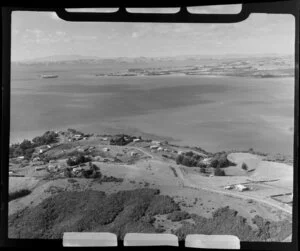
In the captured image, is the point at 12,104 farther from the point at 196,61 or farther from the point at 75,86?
the point at 196,61

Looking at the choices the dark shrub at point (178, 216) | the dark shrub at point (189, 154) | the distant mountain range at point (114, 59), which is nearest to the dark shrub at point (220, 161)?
the dark shrub at point (189, 154)

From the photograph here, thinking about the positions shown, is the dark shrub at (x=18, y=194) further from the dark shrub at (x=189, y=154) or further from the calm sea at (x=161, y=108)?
the dark shrub at (x=189, y=154)

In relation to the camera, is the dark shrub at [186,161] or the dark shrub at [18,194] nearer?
the dark shrub at [18,194]

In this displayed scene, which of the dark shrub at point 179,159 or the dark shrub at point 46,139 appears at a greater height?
the dark shrub at point 46,139

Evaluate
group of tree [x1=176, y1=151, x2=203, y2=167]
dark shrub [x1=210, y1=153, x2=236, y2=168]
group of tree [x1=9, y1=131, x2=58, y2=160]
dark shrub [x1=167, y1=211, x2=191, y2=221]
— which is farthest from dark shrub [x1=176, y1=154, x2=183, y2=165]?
group of tree [x1=9, y1=131, x2=58, y2=160]

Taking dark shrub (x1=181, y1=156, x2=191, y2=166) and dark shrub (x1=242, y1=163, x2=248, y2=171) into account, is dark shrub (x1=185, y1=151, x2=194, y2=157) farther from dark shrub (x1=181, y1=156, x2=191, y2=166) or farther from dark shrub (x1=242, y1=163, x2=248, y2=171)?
dark shrub (x1=242, y1=163, x2=248, y2=171)

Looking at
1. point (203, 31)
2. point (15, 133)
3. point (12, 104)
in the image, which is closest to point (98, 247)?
point (15, 133)

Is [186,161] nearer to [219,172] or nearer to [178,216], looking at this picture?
[219,172]
